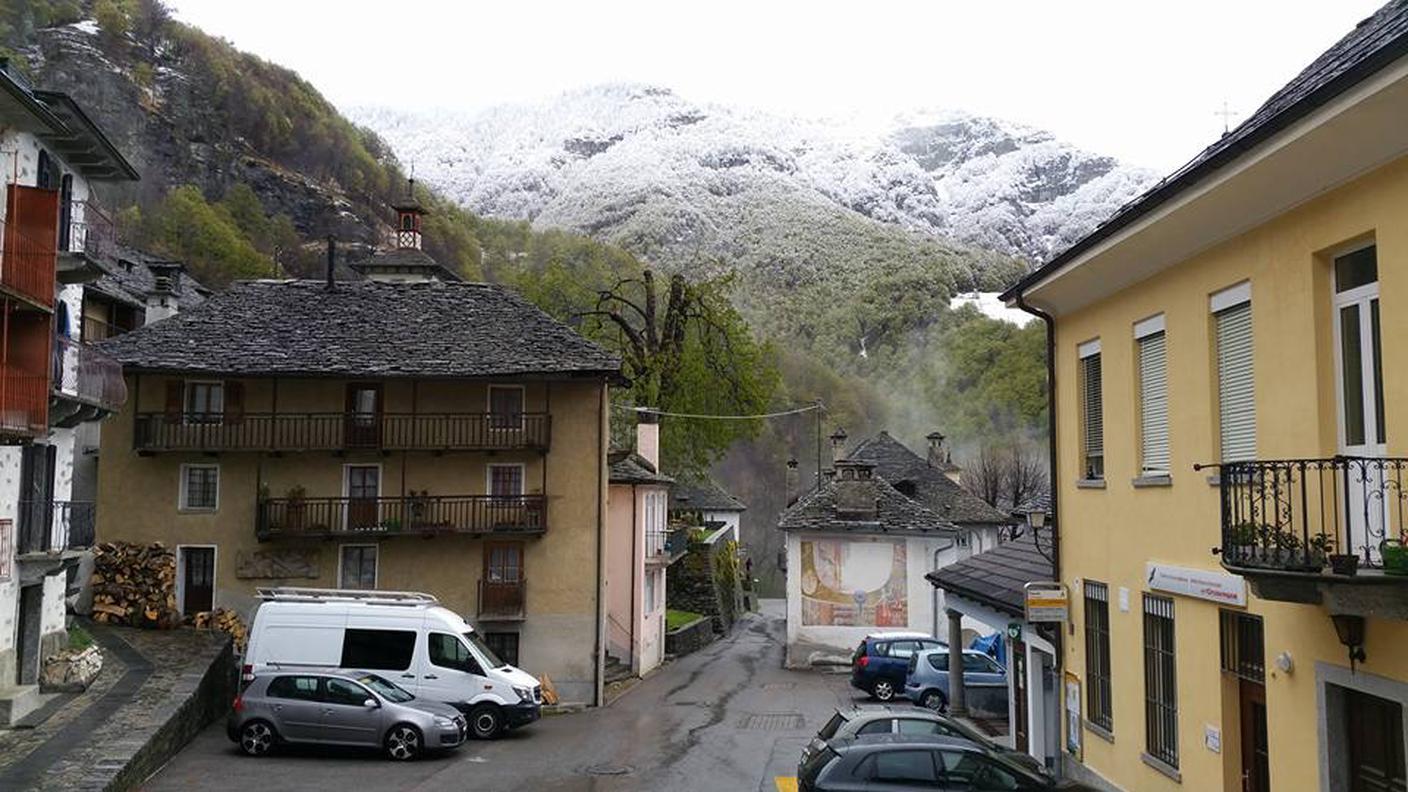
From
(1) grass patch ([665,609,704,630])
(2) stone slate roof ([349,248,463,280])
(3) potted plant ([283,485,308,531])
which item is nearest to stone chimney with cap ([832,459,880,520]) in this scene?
(1) grass patch ([665,609,704,630])

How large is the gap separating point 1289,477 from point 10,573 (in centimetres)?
1994

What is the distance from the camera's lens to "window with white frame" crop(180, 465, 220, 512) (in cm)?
2994

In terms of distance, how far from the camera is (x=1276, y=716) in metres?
9.87

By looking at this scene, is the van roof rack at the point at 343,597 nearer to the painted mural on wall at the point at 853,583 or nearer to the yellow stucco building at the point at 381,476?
the yellow stucco building at the point at 381,476

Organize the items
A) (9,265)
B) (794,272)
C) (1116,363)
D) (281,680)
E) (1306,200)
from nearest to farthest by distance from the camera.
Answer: (1306,200) → (1116,363) → (9,265) → (281,680) → (794,272)

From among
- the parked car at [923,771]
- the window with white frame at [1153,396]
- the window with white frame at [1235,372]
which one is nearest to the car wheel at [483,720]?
the parked car at [923,771]

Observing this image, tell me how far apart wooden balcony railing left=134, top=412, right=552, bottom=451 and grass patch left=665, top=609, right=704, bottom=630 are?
1518 centimetres

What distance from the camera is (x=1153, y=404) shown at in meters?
12.9

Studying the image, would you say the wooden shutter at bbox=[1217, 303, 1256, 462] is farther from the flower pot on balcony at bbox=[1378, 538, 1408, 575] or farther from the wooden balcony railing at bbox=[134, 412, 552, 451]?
the wooden balcony railing at bbox=[134, 412, 552, 451]

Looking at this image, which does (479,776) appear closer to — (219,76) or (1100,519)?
(1100,519)

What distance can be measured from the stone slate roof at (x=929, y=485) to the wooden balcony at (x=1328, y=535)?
120 feet

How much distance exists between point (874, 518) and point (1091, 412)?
24033mm

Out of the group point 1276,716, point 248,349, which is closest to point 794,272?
point 248,349

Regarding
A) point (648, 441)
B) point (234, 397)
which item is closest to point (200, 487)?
point (234, 397)
